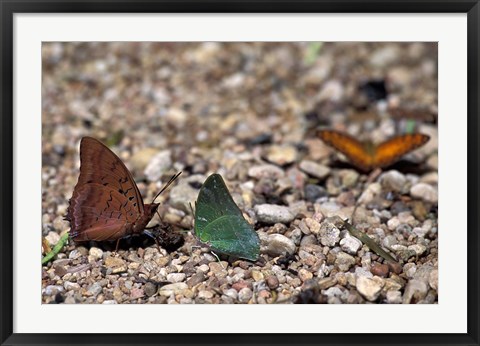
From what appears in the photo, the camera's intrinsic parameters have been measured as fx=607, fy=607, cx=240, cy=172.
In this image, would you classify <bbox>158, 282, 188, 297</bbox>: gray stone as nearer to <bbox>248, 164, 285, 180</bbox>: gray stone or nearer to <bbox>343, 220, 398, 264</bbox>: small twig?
<bbox>343, 220, 398, 264</bbox>: small twig

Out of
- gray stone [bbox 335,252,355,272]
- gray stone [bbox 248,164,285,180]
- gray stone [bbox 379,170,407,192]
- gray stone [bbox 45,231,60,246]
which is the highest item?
gray stone [bbox 248,164,285,180]

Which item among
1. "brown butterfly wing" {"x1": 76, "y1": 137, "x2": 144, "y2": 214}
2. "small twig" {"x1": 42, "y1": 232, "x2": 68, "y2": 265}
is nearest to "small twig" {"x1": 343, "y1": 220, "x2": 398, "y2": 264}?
"brown butterfly wing" {"x1": 76, "y1": 137, "x2": 144, "y2": 214}

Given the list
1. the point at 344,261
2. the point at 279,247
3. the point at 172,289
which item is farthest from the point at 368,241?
the point at 172,289

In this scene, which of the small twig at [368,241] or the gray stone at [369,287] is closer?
the gray stone at [369,287]

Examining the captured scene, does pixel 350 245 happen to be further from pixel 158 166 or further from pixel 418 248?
pixel 158 166

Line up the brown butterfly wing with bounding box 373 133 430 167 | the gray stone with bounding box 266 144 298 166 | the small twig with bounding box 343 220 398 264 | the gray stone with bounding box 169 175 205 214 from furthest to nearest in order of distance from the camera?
the gray stone with bounding box 266 144 298 166 < the brown butterfly wing with bounding box 373 133 430 167 < the gray stone with bounding box 169 175 205 214 < the small twig with bounding box 343 220 398 264

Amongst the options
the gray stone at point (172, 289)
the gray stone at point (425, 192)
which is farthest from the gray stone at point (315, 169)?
the gray stone at point (172, 289)

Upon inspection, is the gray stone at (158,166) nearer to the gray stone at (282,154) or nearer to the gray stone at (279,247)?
the gray stone at (282,154)
